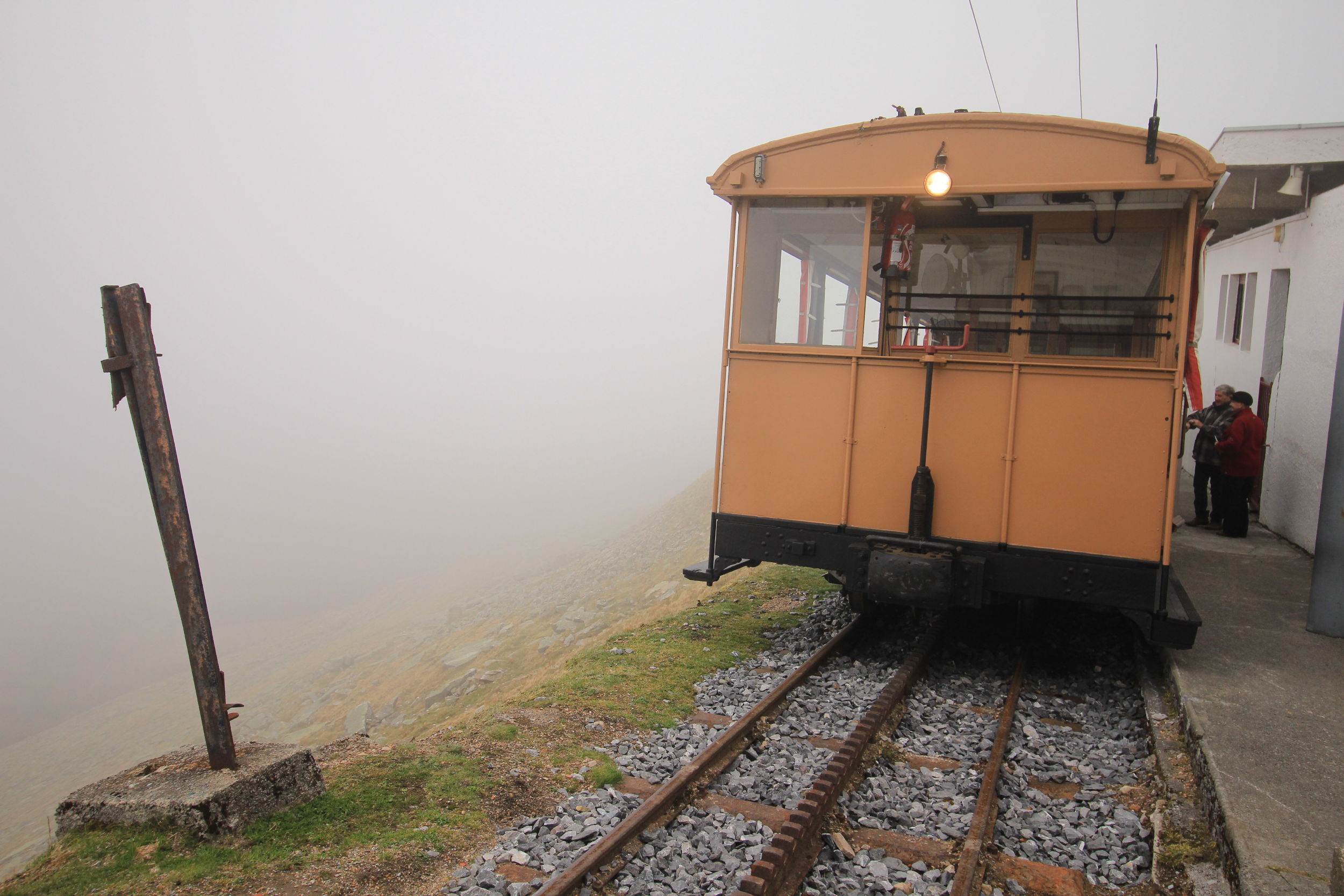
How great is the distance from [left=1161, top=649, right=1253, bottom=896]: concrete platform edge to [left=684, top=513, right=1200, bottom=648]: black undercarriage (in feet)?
1.75

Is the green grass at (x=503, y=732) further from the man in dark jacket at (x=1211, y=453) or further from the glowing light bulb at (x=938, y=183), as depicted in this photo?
the man in dark jacket at (x=1211, y=453)

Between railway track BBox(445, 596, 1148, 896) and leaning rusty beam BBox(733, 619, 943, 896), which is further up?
leaning rusty beam BBox(733, 619, 943, 896)

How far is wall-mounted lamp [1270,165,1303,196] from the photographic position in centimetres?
1098

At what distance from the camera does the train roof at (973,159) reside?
5492 mm

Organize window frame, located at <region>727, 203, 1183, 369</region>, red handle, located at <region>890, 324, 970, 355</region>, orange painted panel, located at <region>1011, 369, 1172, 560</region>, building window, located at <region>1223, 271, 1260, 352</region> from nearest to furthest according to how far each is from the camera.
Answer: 1. orange painted panel, located at <region>1011, 369, 1172, 560</region>
2. window frame, located at <region>727, 203, 1183, 369</region>
3. red handle, located at <region>890, 324, 970, 355</region>
4. building window, located at <region>1223, 271, 1260, 352</region>

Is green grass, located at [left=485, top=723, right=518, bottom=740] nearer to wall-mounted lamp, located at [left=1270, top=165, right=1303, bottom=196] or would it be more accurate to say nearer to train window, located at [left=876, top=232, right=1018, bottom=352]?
train window, located at [left=876, top=232, right=1018, bottom=352]

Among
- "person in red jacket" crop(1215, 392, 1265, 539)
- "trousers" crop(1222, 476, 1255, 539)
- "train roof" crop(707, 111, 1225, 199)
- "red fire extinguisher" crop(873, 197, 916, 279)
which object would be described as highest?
"train roof" crop(707, 111, 1225, 199)

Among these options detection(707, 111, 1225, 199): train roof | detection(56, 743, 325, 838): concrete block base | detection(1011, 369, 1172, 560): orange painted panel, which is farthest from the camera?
detection(1011, 369, 1172, 560): orange painted panel

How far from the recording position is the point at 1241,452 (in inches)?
380

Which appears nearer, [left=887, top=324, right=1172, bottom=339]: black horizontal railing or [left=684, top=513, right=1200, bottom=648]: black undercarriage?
[left=684, top=513, right=1200, bottom=648]: black undercarriage

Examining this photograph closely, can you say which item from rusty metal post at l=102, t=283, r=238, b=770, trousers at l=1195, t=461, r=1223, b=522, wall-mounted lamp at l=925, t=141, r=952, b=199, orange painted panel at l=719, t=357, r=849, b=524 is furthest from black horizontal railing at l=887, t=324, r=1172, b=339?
trousers at l=1195, t=461, r=1223, b=522

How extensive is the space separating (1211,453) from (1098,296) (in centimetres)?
578

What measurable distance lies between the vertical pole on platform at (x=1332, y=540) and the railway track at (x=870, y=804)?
6.20 feet

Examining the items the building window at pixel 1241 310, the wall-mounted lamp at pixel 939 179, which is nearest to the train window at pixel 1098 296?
the wall-mounted lamp at pixel 939 179
